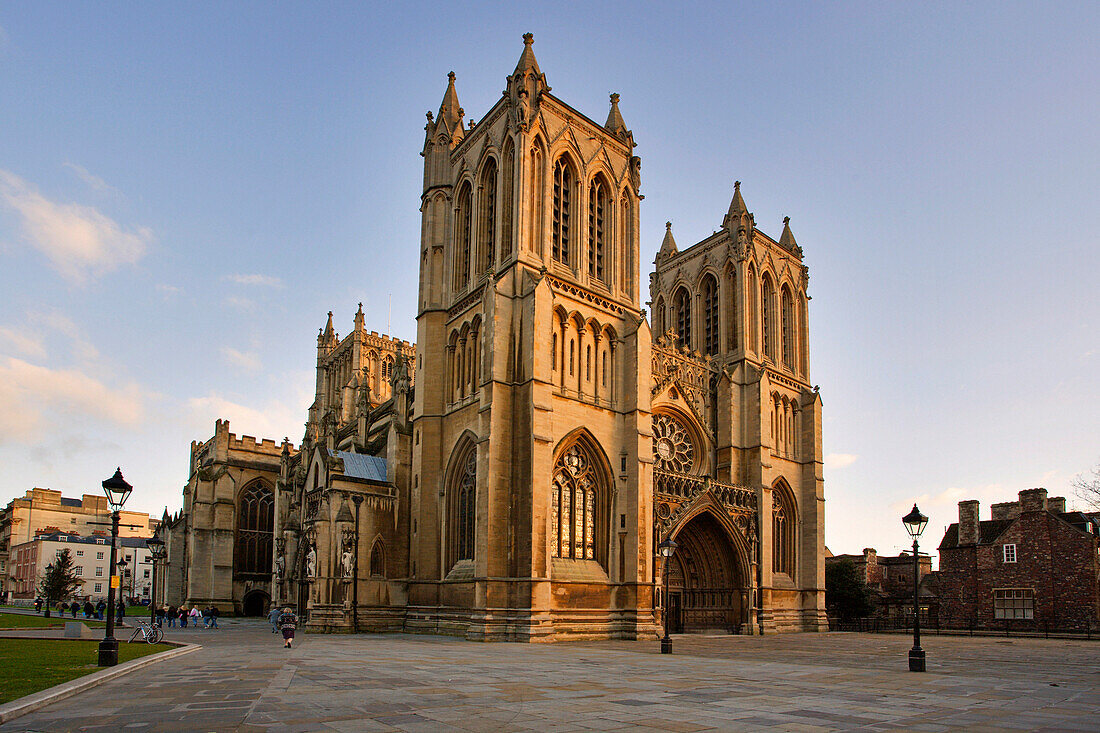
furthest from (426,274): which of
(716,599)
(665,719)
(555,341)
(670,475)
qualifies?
(665,719)

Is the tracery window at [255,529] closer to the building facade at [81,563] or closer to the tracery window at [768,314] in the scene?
the building facade at [81,563]

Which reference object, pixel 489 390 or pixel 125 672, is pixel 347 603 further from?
pixel 125 672

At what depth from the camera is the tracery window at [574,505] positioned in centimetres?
3416

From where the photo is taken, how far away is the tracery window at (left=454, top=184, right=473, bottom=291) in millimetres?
40406

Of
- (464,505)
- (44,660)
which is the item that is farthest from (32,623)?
(44,660)

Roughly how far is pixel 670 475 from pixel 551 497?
7.65m

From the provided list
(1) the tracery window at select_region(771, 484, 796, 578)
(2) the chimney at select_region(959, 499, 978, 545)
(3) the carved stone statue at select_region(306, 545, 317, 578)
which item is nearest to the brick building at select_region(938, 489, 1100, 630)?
(2) the chimney at select_region(959, 499, 978, 545)

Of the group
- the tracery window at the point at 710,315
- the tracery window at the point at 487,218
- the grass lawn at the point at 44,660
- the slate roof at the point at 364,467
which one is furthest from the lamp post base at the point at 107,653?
the tracery window at the point at 710,315

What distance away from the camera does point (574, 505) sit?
1372 inches

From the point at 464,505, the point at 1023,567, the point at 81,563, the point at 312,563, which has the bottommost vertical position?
the point at 81,563

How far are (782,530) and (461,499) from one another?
20.5 m

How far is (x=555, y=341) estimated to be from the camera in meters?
35.7

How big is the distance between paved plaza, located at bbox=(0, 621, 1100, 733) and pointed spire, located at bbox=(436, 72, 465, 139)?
2953 cm

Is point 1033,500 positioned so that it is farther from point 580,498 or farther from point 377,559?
point 377,559
